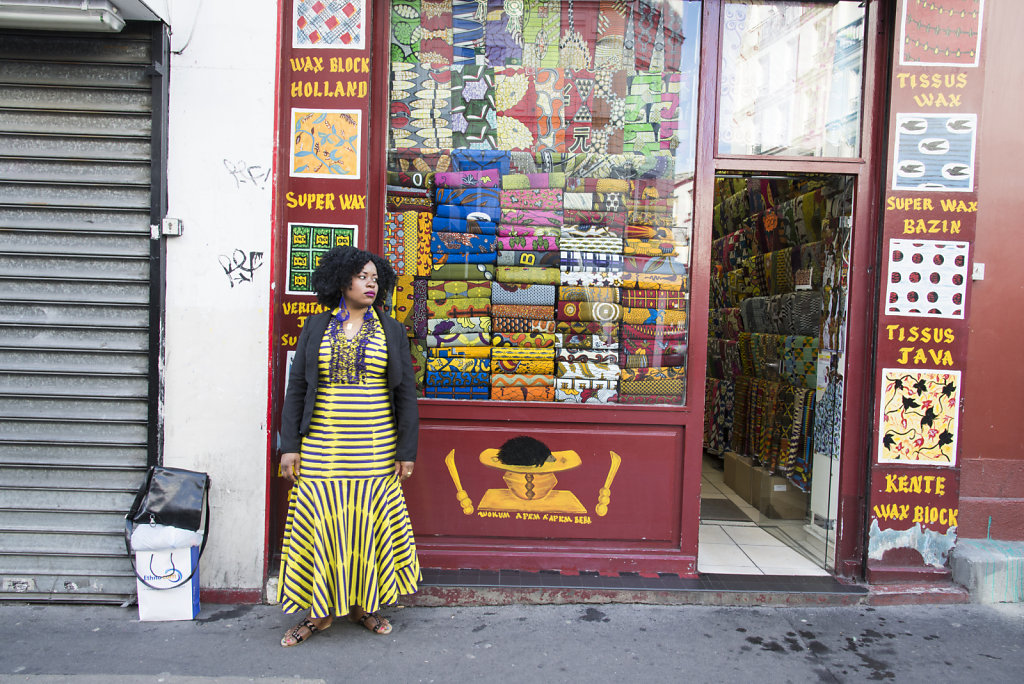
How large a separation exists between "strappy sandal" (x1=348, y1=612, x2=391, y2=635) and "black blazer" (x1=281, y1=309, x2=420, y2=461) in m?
0.91

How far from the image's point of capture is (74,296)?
12.9 feet

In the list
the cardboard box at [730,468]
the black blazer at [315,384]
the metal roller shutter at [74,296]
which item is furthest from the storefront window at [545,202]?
the cardboard box at [730,468]

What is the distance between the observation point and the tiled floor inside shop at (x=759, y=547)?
171 inches

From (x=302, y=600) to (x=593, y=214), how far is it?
2875 mm

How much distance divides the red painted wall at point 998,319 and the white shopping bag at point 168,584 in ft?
15.7

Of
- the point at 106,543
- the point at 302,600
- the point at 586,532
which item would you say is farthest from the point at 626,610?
the point at 106,543

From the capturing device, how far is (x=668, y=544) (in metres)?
4.22

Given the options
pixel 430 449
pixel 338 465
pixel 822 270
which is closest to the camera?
pixel 338 465

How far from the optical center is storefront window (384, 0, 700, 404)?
14.2 feet

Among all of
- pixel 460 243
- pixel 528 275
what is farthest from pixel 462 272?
pixel 528 275

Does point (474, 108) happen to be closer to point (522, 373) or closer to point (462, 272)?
point (462, 272)

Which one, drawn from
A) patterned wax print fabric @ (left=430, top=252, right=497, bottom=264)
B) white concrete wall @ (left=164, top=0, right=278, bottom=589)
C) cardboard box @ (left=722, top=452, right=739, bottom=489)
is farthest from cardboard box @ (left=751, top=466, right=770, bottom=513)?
white concrete wall @ (left=164, top=0, right=278, bottom=589)

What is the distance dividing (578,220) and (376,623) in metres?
2.72

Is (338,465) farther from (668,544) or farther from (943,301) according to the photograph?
(943,301)
